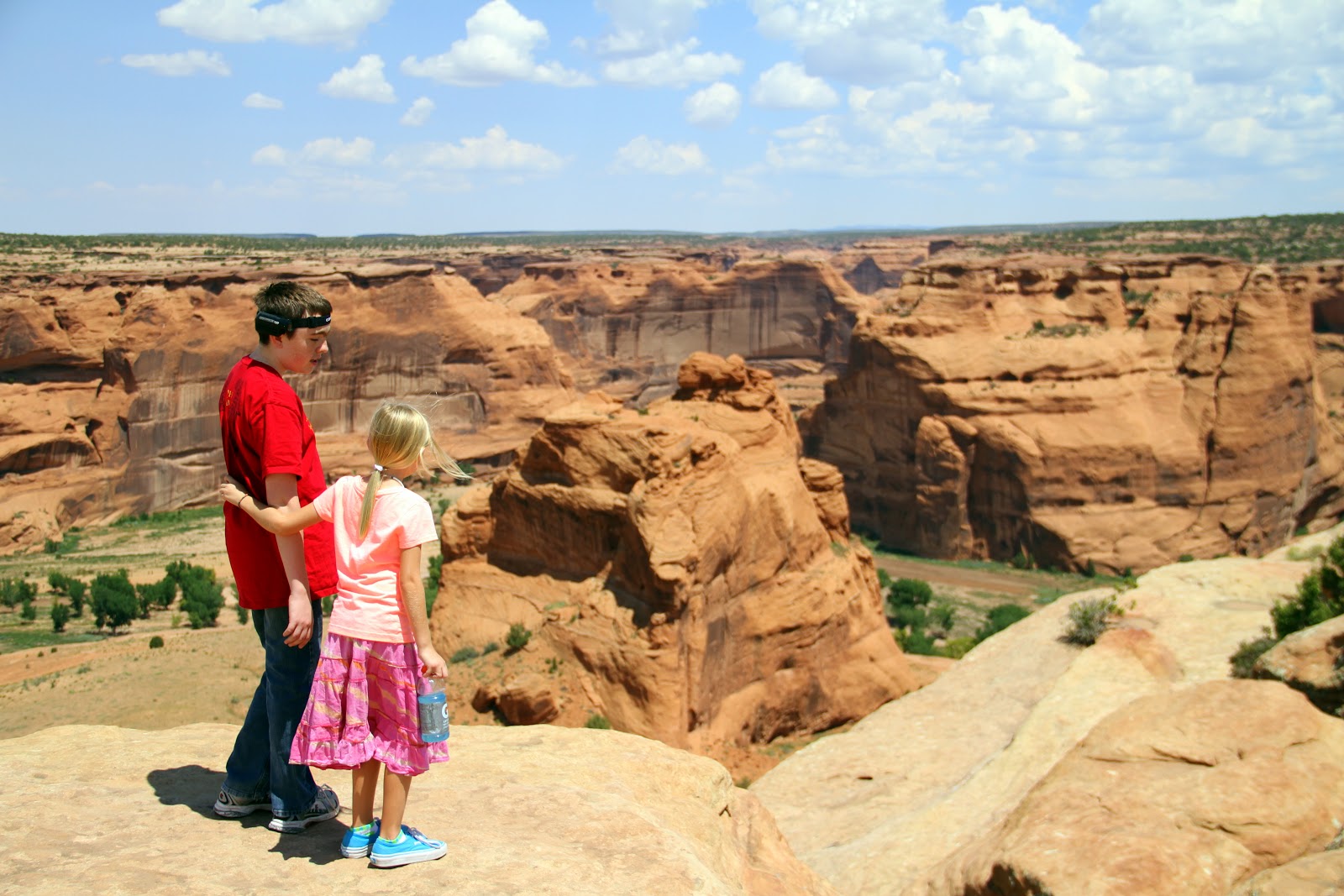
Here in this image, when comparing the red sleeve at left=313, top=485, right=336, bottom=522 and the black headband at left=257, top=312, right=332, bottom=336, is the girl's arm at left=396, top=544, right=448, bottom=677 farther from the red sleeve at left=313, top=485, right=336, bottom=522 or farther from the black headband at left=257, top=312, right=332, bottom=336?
the black headband at left=257, top=312, right=332, bottom=336

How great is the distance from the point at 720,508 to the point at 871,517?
33.0 metres

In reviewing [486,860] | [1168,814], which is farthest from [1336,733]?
[486,860]

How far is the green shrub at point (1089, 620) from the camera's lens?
62.4ft

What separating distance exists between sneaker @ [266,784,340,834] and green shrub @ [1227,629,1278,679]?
507 inches

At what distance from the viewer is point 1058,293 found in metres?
53.1

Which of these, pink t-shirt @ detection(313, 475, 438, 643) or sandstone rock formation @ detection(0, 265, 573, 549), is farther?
sandstone rock formation @ detection(0, 265, 573, 549)

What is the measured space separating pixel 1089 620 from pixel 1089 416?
29.5 m

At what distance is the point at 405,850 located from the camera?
5.42 meters

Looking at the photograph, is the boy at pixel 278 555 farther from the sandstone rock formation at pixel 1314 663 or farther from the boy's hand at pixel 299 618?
the sandstone rock formation at pixel 1314 663

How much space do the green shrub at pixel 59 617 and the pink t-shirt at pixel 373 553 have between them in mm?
27067

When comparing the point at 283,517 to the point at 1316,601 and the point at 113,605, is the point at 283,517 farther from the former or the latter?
the point at 113,605

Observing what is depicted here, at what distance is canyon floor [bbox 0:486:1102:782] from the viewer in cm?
1733

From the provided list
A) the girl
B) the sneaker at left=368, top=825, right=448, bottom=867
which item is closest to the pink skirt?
the girl

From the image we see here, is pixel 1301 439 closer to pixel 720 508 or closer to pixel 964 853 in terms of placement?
pixel 720 508
